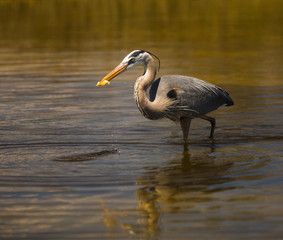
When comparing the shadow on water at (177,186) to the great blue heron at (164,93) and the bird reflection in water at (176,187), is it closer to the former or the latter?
the bird reflection in water at (176,187)

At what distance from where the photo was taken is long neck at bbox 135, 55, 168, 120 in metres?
8.88

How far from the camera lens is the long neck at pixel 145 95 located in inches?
349

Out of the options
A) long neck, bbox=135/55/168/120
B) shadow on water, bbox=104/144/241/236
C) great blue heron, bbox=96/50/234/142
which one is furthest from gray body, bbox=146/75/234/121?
shadow on water, bbox=104/144/241/236

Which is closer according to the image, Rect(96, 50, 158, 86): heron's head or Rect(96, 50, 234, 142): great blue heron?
Rect(96, 50, 158, 86): heron's head

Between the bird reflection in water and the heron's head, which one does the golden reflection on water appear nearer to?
the heron's head

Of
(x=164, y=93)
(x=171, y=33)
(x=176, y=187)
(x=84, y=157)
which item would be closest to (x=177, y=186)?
(x=176, y=187)

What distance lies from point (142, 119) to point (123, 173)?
308 cm

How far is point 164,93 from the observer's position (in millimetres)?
8938

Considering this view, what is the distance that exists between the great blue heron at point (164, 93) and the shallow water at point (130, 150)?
375mm

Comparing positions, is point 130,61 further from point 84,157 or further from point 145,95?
point 84,157

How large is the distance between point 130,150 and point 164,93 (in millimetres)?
855

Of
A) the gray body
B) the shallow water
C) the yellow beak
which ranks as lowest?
the shallow water

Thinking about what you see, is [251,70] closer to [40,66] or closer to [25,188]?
[40,66]

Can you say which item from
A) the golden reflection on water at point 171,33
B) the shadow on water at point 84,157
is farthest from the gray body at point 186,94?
the golden reflection on water at point 171,33
